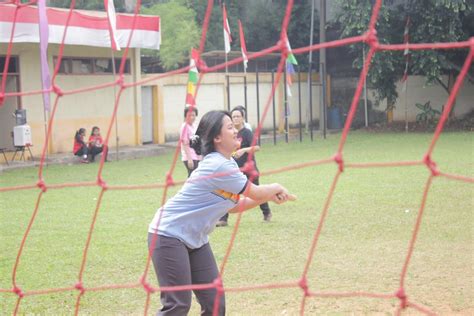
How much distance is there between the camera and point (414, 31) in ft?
64.1

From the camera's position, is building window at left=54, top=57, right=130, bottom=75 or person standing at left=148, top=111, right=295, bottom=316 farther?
building window at left=54, top=57, right=130, bottom=75

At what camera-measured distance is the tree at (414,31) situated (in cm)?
Answer: 1848

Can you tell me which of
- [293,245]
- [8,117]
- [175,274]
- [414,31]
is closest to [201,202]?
[175,274]

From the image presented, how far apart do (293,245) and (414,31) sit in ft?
46.3

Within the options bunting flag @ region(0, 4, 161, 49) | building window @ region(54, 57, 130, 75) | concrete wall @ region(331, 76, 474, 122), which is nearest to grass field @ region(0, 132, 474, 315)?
bunting flag @ region(0, 4, 161, 49)

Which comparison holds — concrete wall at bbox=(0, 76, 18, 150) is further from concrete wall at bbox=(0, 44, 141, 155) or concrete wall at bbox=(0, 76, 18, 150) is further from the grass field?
the grass field

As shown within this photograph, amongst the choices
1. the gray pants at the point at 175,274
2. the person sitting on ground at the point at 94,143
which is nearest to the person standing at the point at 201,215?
the gray pants at the point at 175,274

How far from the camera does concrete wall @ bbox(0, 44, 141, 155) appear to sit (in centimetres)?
1561

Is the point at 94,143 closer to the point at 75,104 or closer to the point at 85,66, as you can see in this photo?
the point at 75,104

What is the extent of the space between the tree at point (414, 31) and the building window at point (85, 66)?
6599 mm

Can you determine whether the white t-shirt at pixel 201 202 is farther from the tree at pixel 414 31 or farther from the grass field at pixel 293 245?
the tree at pixel 414 31

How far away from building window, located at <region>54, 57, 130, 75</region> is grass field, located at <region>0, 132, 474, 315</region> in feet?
16.2

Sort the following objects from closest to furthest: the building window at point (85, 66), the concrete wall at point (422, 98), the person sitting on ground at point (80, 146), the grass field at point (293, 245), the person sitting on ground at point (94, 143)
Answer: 1. the grass field at point (293, 245)
2. the person sitting on ground at point (80, 146)
3. the person sitting on ground at point (94, 143)
4. the building window at point (85, 66)
5. the concrete wall at point (422, 98)

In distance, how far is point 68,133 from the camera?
660 inches
